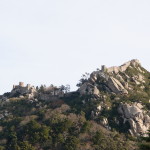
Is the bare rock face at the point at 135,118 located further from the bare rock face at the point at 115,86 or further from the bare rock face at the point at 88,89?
the bare rock face at the point at 88,89

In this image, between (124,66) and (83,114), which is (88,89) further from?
(124,66)

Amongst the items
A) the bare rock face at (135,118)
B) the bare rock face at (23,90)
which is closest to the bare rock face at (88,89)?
the bare rock face at (135,118)

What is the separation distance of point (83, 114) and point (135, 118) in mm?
13041

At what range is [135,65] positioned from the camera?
140 meters

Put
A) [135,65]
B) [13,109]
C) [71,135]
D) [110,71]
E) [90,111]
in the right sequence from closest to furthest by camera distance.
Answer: [71,135] → [90,111] → [13,109] → [110,71] → [135,65]

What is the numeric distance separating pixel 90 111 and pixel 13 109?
76.2 ft

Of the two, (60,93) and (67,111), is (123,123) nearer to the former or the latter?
(67,111)

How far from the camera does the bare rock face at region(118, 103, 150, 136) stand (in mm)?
103375

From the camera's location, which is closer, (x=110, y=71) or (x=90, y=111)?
(x=90, y=111)

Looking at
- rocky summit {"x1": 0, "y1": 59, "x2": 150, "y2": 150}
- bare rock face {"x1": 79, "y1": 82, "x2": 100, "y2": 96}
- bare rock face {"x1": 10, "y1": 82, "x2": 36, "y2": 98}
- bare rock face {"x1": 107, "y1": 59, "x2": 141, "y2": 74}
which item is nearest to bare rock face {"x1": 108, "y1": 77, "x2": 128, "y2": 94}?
rocky summit {"x1": 0, "y1": 59, "x2": 150, "y2": 150}

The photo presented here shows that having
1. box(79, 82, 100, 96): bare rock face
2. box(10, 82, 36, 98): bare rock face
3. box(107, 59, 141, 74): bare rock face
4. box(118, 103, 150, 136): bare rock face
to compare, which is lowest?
box(118, 103, 150, 136): bare rock face

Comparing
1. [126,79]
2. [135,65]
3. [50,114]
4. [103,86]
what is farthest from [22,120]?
[135,65]

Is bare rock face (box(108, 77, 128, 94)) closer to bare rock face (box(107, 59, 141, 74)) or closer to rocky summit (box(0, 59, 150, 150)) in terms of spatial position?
rocky summit (box(0, 59, 150, 150))

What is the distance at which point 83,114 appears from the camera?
10769cm
